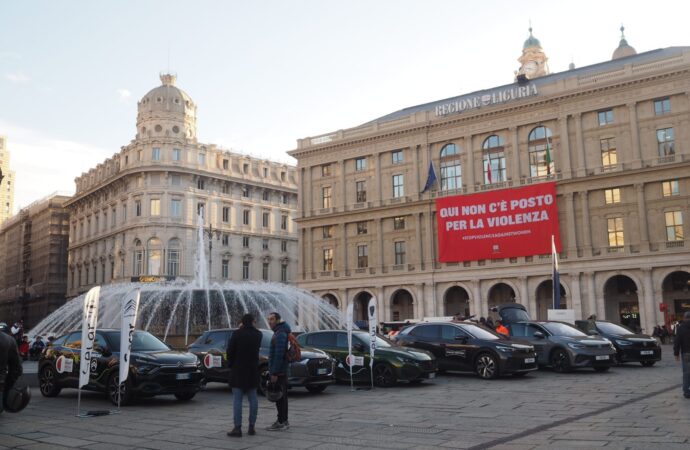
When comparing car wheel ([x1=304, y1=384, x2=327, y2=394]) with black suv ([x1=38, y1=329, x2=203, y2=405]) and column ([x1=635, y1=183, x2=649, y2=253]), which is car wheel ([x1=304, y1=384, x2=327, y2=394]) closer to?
black suv ([x1=38, y1=329, x2=203, y2=405])

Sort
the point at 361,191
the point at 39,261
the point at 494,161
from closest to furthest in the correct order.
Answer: the point at 494,161
the point at 361,191
the point at 39,261

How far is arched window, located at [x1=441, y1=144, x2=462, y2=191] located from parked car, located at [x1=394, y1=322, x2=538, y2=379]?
35089 mm

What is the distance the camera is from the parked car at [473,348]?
1836 cm

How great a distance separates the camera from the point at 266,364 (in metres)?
14.9

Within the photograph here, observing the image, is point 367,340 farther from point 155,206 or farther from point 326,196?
point 155,206

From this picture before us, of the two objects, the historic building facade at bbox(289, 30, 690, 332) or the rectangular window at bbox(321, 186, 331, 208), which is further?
the rectangular window at bbox(321, 186, 331, 208)

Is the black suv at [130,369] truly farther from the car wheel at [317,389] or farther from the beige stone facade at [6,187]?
the beige stone facade at [6,187]

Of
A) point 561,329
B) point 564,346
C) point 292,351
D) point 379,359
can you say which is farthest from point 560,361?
point 292,351

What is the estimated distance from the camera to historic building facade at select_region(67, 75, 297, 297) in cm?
7250

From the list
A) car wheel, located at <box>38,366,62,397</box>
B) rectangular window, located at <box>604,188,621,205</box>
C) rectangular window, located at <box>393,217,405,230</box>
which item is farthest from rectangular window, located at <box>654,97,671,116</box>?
car wheel, located at <box>38,366,62,397</box>

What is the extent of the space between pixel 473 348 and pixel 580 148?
34032 mm

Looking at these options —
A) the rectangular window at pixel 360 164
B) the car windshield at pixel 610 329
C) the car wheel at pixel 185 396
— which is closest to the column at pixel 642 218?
the rectangular window at pixel 360 164

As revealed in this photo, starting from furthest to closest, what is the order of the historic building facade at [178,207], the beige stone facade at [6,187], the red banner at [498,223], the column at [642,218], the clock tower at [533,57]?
the beige stone facade at [6,187] → the clock tower at [533,57] → the historic building facade at [178,207] → the red banner at [498,223] → the column at [642,218]

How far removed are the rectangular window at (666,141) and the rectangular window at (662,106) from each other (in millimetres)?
1271
